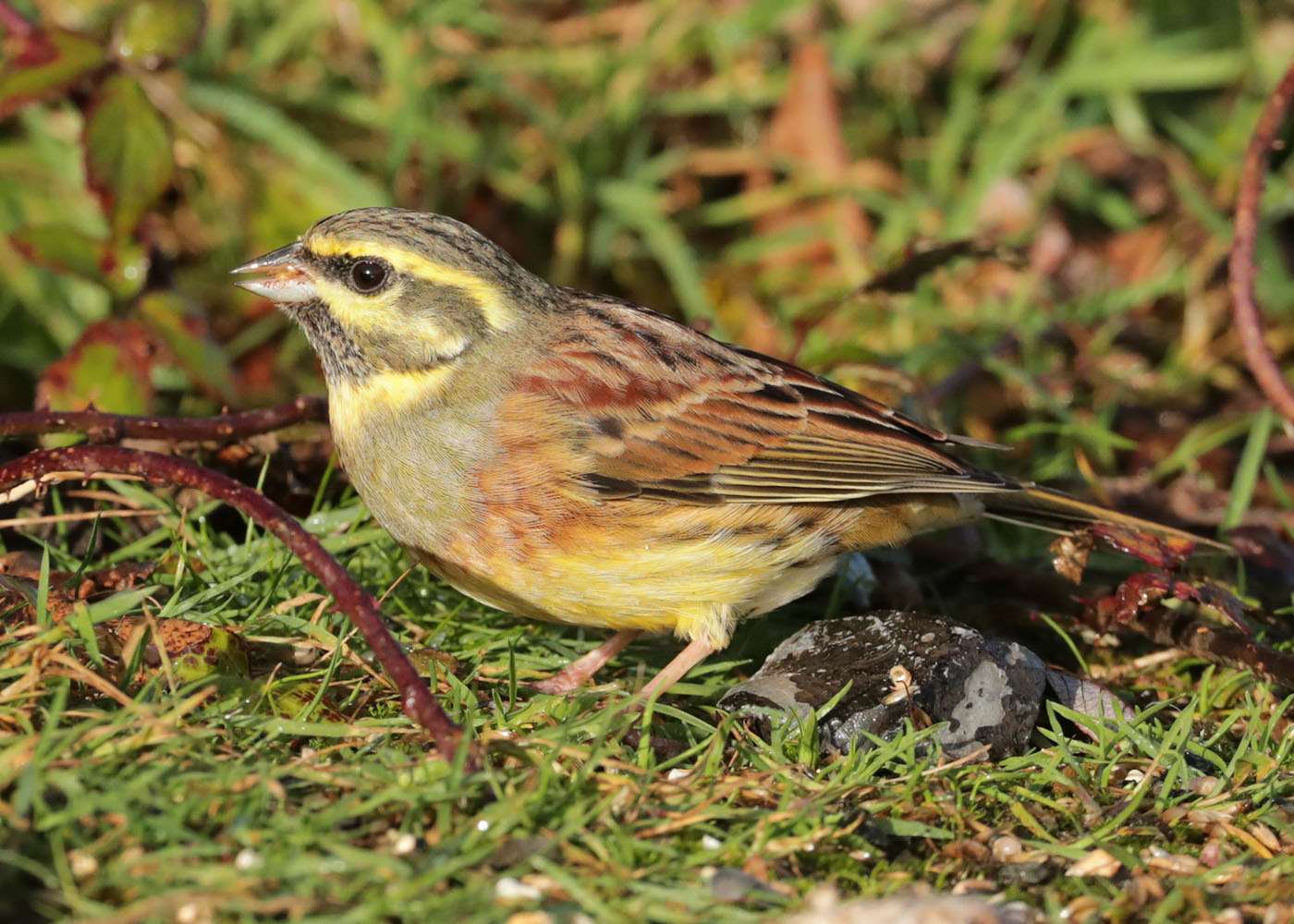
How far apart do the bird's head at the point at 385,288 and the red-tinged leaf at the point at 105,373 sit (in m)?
0.76

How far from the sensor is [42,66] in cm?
481

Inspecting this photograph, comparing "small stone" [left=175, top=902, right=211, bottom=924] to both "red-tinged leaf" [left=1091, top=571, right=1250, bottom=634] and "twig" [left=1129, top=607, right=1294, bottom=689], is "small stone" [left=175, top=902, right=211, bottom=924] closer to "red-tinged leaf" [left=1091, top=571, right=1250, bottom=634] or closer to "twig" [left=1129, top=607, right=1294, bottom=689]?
"red-tinged leaf" [left=1091, top=571, right=1250, bottom=634]

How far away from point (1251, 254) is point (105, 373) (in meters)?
3.53

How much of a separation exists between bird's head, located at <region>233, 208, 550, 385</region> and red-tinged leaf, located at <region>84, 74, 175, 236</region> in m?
0.90

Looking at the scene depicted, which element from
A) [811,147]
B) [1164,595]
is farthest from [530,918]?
[811,147]

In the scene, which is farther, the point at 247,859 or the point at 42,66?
the point at 42,66

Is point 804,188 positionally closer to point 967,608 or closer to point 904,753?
point 967,608

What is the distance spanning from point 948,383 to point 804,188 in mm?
1648

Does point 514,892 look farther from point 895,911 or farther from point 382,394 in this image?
point 382,394

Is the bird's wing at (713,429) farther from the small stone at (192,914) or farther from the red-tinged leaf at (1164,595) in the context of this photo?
the small stone at (192,914)

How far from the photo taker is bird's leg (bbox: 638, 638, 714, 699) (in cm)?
396

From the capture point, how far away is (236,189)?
6.11 m

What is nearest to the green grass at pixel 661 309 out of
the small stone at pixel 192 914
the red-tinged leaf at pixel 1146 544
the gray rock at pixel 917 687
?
the small stone at pixel 192 914

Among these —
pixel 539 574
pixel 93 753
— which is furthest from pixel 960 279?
pixel 93 753
